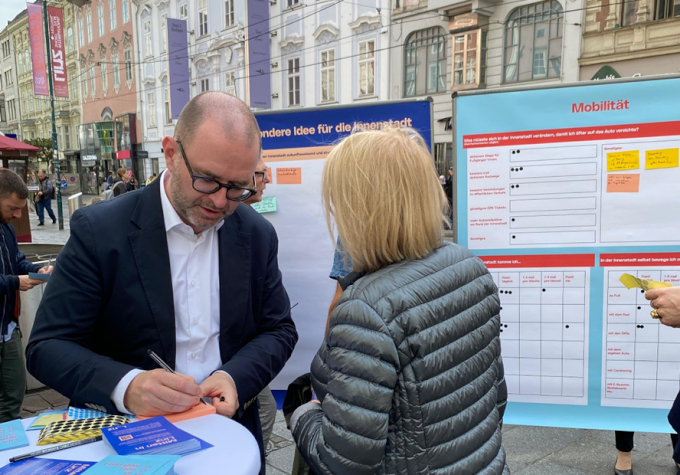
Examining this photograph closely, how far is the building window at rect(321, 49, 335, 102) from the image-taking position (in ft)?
64.0

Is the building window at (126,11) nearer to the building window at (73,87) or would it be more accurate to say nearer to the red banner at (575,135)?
the building window at (73,87)

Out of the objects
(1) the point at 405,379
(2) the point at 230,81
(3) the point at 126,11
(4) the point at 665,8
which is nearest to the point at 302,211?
(1) the point at 405,379

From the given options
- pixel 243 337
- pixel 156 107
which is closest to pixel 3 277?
pixel 243 337

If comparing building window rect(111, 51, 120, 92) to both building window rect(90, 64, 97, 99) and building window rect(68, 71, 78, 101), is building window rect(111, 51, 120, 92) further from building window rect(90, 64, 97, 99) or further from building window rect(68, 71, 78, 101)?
building window rect(68, 71, 78, 101)

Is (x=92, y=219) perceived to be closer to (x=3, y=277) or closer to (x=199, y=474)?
(x=199, y=474)

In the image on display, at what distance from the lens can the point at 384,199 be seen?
4.02 ft

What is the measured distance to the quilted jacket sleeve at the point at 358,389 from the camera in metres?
1.10

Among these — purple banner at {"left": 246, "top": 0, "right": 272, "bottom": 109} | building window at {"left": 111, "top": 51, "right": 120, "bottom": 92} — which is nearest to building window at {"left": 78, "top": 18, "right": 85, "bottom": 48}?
building window at {"left": 111, "top": 51, "right": 120, "bottom": 92}

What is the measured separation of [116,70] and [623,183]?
34.5 metres

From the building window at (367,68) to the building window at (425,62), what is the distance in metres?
1.35

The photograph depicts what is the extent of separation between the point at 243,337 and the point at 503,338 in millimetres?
1647

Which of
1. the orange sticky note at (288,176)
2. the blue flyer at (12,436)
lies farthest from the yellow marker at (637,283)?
the orange sticky note at (288,176)

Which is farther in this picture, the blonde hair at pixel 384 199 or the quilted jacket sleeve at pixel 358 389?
the blonde hair at pixel 384 199

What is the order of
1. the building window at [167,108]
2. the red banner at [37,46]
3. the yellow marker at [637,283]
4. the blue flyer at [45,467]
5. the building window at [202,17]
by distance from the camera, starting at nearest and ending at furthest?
1. the blue flyer at [45,467]
2. the yellow marker at [637,283]
3. the red banner at [37,46]
4. the building window at [202,17]
5. the building window at [167,108]
